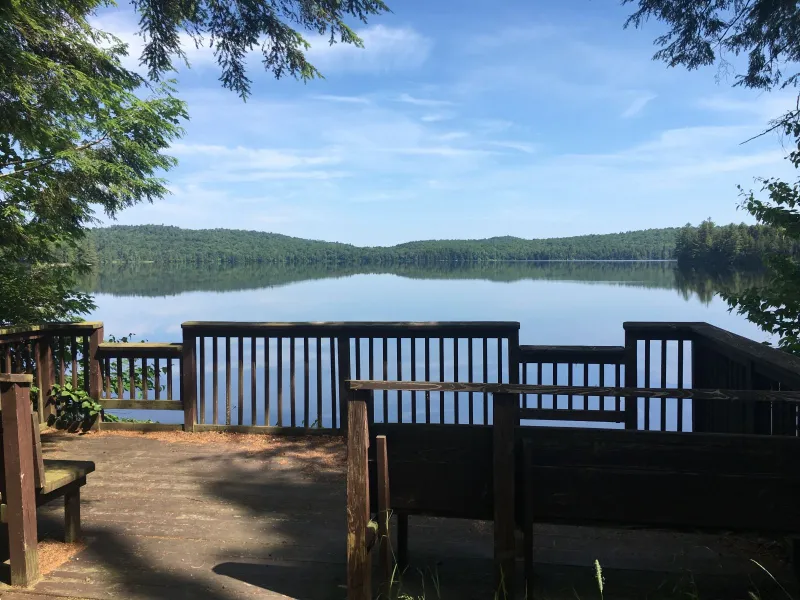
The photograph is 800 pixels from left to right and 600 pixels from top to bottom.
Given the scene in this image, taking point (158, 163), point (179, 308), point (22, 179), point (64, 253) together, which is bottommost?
point (179, 308)

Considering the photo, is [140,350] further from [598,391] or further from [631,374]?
[598,391]

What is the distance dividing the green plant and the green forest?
194 feet

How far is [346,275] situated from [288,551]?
99.3 meters

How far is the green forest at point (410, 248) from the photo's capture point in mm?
69438

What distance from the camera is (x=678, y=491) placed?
2160 millimetres

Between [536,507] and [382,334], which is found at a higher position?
[382,334]

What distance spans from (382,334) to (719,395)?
3522 millimetres

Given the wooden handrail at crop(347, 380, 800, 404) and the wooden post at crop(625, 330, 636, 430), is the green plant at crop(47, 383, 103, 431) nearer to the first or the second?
the wooden handrail at crop(347, 380, 800, 404)

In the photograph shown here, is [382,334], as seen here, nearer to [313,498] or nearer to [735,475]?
[313,498]

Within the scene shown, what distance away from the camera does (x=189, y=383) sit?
5699 mm

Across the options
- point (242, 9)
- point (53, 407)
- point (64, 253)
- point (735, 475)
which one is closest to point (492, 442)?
point (735, 475)

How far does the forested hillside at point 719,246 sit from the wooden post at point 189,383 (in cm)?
5174

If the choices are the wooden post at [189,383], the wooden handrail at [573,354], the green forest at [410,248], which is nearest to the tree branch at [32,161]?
the wooden post at [189,383]

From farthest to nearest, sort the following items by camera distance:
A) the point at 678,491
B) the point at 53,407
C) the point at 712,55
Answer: the point at 712,55
the point at 53,407
the point at 678,491
